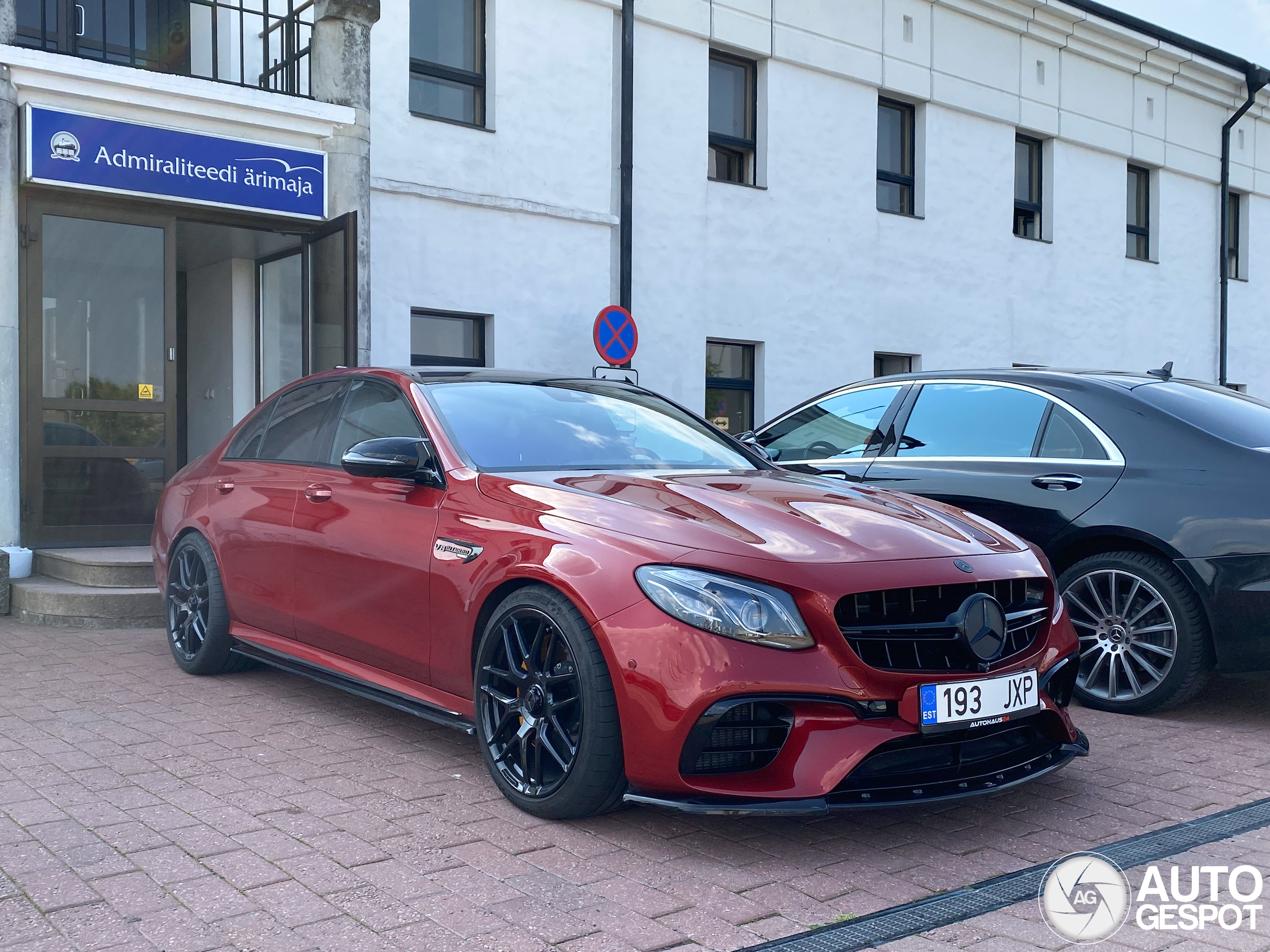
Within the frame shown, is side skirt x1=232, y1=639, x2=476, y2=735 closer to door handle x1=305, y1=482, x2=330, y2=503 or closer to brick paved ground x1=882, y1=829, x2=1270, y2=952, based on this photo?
door handle x1=305, y1=482, x2=330, y2=503

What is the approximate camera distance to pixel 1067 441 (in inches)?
224

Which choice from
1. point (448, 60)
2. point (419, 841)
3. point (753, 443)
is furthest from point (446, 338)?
point (419, 841)

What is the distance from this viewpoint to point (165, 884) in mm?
3252

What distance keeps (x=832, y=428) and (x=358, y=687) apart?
316 cm

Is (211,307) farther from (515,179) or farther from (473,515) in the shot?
(473,515)

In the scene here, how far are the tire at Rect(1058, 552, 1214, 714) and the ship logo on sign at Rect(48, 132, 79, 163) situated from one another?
724 cm

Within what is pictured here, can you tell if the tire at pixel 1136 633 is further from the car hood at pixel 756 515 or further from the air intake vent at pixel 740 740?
the air intake vent at pixel 740 740

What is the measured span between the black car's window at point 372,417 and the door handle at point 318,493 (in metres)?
0.14

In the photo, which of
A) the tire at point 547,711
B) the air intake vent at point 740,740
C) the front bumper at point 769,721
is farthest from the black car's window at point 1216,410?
the tire at point 547,711

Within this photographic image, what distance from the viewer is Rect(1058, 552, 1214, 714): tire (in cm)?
510

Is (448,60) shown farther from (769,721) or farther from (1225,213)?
(1225,213)

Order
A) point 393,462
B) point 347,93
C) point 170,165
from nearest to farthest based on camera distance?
point 393,462, point 170,165, point 347,93

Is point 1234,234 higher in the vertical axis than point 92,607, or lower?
higher

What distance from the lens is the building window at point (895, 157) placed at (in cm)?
1694
